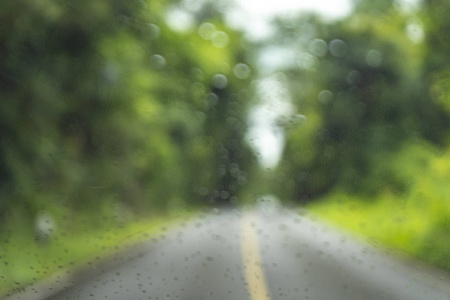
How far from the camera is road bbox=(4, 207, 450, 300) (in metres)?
7.14

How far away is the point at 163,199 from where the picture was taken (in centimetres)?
1602

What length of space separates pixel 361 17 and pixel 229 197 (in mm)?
13362

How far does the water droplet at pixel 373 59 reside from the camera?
21.6m

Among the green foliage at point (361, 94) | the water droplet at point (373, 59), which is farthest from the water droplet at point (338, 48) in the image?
the water droplet at point (373, 59)

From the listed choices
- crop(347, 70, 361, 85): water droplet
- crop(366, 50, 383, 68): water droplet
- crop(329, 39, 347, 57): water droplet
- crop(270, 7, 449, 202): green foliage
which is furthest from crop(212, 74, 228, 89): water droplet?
crop(366, 50, 383, 68): water droplet

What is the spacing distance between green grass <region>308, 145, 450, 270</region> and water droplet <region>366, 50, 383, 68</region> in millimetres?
4064

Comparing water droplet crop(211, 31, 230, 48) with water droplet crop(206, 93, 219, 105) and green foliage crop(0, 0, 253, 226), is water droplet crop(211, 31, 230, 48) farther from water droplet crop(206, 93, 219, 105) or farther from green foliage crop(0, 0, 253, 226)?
water droplet crop(206, 93, 219, 105)

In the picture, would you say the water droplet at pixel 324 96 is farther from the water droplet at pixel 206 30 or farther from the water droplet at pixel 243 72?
the water droplet at pixel 206 30

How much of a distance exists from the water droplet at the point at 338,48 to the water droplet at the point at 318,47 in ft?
1.26

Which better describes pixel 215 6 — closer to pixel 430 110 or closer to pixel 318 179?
pixel 430 110

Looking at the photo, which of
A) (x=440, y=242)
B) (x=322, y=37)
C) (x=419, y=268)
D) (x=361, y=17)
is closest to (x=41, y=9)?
(x=419, y=268)

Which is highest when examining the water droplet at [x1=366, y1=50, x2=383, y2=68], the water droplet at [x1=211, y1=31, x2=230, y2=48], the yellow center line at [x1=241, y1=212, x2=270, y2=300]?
the water droplet at [x1=211, y1=31, x2=230, y2=48]

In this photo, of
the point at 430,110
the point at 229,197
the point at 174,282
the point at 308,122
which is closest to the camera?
the point at 174,282

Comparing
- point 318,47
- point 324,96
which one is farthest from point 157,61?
point 318,47
